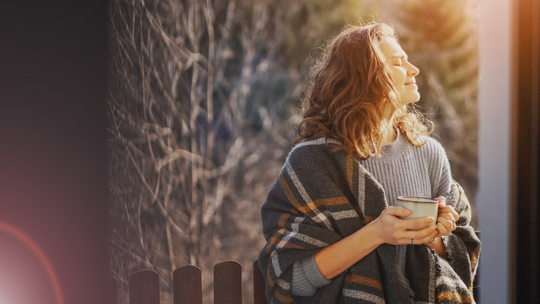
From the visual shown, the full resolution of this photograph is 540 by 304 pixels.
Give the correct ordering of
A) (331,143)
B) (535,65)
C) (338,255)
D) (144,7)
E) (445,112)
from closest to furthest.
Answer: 1. (535,65)
2. (338,255)
3. (331,143)
4. (144,7)
5. (445,112)

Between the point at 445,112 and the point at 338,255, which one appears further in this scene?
the point at 445,112

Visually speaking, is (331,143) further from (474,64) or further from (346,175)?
(474,64)

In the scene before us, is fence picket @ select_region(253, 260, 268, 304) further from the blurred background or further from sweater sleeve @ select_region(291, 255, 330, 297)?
the blurred background

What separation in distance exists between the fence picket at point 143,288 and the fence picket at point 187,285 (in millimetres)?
69

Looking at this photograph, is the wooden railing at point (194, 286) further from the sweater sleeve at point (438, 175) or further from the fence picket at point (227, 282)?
the sweater sleeve at point (438, 175)

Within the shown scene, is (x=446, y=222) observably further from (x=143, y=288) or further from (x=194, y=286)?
(x=143, y=288)

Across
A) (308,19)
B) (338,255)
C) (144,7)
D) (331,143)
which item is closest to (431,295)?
(338,255)

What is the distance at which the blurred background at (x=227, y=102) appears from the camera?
273cm

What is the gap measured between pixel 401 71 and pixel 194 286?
1.02 m

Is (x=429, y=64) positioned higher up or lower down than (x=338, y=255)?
higher up

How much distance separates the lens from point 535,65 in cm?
52

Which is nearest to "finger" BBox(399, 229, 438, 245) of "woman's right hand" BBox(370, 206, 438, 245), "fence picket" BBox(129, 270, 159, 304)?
"woman's right hand" BBox(370, 206, 438, 245)

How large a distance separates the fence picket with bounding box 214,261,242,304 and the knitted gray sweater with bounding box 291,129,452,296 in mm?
356

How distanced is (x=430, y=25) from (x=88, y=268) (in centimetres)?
381
